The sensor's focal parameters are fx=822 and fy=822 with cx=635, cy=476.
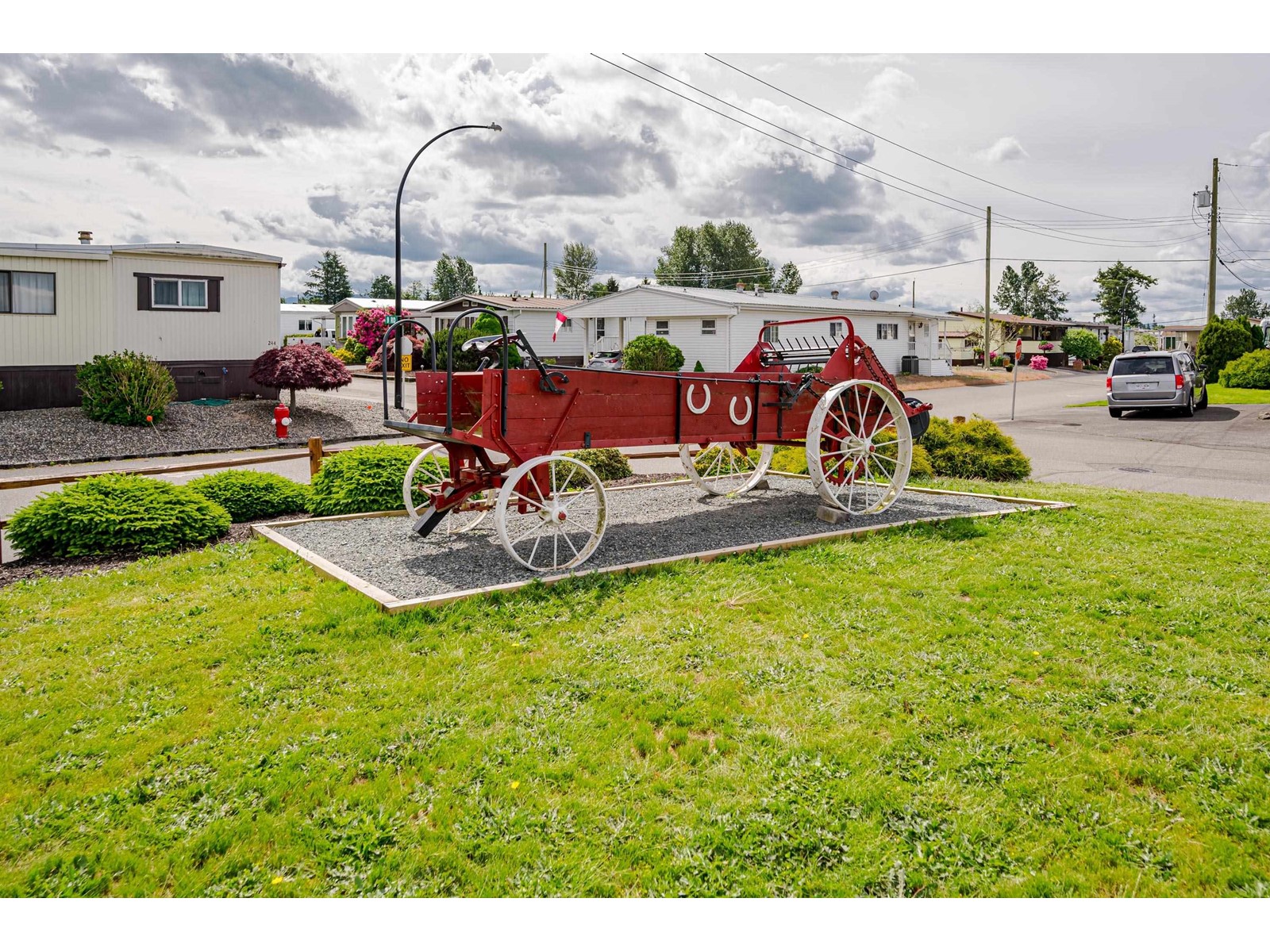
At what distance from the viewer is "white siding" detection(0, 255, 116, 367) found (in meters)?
18.0

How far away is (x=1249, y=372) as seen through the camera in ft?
91.5

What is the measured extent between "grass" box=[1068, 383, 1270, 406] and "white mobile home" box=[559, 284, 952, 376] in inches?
373

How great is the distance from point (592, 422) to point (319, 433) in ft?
44.2

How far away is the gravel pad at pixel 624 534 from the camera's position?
19.7 ft

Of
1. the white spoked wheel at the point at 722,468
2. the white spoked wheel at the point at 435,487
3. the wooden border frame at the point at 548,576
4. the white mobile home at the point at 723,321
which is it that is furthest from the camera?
the white mobile home at the point at 723,321

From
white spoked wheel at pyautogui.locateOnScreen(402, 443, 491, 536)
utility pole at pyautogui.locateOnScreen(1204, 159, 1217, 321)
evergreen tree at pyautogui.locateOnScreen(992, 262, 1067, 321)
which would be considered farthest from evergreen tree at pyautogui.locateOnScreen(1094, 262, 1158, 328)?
white spoked wheel at pyautogui.locateOnScreen(402, 443, 491, 536)

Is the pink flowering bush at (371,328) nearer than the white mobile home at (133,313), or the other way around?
the white mobile home at (133,313)

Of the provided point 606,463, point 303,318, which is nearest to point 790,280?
point 303,318

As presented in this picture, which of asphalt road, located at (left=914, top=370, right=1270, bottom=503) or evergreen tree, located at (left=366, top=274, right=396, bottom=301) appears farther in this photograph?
evergreen tree, located at (left=366, top=274, right=396, bottom=301)

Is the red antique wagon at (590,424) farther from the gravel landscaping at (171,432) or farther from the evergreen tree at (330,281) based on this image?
the evergreen tree at (330,281)

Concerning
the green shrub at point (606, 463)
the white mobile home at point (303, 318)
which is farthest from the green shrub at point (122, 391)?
the white mobile home at point (303, 318)

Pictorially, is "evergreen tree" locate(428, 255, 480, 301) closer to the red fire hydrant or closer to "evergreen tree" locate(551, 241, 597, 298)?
"evergreen tree" locate(551, 241, 597, 298)

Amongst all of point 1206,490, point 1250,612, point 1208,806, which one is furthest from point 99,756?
point 1206,490

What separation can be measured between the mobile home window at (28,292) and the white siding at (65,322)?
0.09 metres
